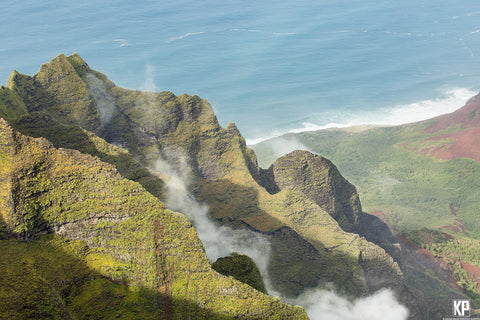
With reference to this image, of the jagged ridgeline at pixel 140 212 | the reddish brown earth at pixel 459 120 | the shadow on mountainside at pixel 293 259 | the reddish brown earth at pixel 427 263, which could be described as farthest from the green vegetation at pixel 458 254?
the reddish brown earth at pixel 459 120

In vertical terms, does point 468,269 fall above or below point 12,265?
below

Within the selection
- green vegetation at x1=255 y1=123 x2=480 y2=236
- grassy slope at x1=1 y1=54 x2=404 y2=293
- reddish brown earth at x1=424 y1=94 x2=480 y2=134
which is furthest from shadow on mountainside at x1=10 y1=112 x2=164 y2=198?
reddish brown earth at x1=424 y1=94 x2=480 y2=134

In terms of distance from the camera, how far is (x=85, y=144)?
54.4m

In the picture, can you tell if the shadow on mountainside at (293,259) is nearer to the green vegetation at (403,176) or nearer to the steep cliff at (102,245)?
the steep cliff at (102,245)

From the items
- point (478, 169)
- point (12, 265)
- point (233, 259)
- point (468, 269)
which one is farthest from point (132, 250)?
point (478, 169)

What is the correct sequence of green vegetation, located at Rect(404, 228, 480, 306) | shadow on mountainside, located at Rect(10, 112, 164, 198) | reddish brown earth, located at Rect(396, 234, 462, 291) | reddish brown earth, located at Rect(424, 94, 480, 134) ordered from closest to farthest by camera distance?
shadow on mountainside, located at Rect(10, 112, 164, 198)
green vegetation, located at Rect(404, 228, 480, 306)
reddish brown earth, located at Rect(396, 234, 462, 291)
reddish brown earth, located at Rect(424, 94, 480, 134)

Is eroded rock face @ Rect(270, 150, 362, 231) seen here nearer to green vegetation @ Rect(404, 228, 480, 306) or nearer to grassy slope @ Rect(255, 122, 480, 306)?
grassy slope @ Rect(255, 122, 480, 306)

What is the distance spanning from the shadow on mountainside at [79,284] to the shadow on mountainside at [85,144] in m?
22.5

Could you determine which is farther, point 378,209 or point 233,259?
point 378,209

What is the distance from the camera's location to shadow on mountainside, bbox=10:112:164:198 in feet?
173

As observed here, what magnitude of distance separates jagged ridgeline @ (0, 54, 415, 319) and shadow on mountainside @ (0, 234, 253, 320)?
8 cm

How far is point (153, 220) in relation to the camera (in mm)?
33031

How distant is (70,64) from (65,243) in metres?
46.5

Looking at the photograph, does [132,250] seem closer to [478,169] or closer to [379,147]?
[478,169]
